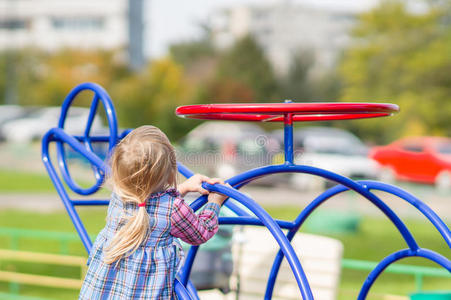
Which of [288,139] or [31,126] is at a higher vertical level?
[288,139]

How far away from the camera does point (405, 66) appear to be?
2461cm

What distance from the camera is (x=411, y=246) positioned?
206 centimetres

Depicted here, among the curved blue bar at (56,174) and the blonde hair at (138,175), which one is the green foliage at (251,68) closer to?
the curved blue bar at (56,174)

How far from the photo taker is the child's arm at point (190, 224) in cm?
176

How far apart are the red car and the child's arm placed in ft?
41.7

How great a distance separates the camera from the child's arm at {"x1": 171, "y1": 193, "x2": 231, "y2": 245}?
176cm

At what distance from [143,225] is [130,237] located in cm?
5

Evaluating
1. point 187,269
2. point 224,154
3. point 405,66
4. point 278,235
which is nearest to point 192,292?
point 187,269

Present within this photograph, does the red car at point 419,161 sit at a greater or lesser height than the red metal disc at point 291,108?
lesser

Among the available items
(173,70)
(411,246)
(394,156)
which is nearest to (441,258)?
(411,246)

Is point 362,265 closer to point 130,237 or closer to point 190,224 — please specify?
point 190,224

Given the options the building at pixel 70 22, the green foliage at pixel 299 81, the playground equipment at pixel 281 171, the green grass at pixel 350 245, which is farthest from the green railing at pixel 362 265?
the building at pixel 70 22

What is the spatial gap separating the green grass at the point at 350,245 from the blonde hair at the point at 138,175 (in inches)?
109

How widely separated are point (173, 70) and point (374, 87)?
1090 centimetres
